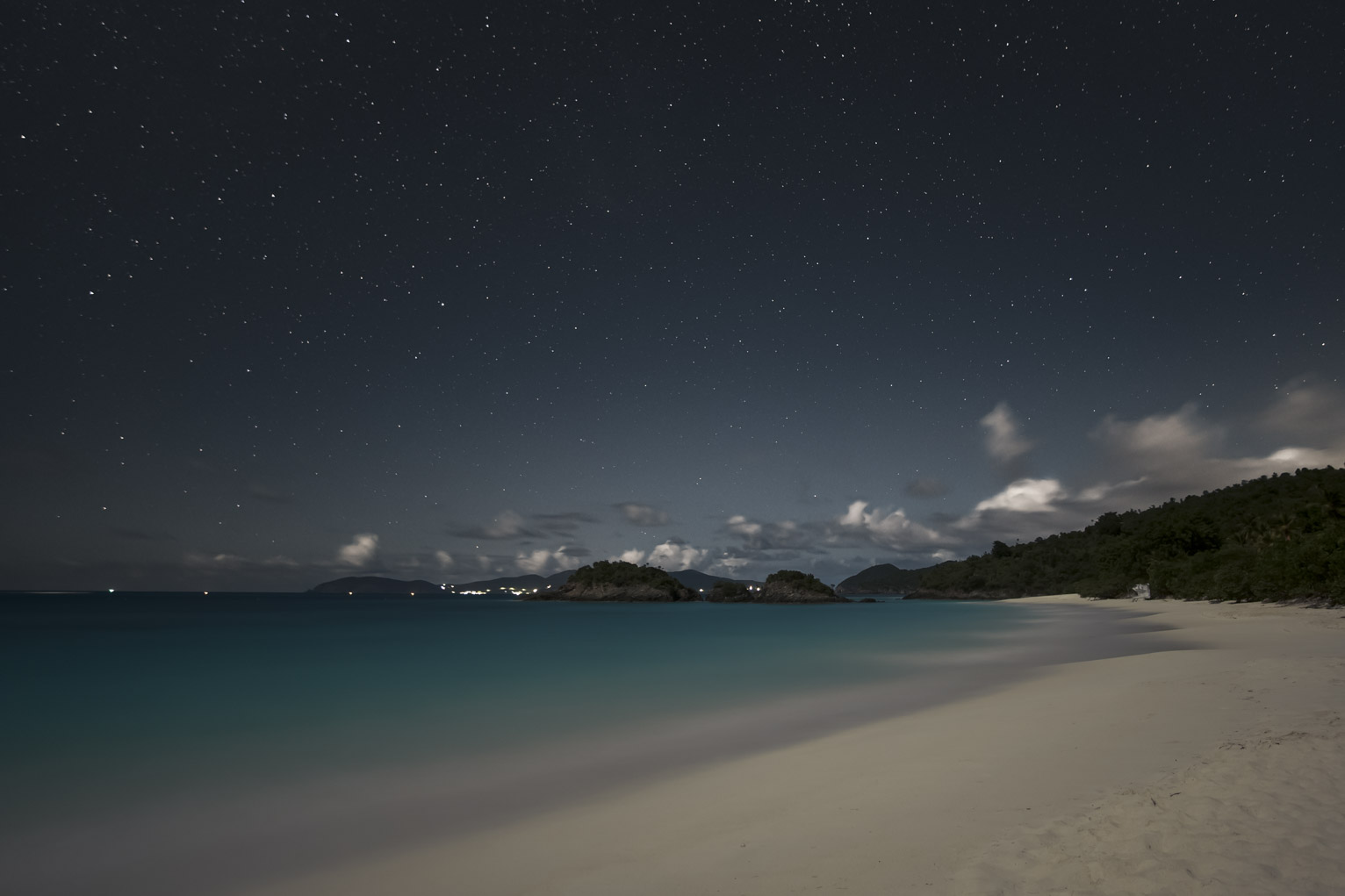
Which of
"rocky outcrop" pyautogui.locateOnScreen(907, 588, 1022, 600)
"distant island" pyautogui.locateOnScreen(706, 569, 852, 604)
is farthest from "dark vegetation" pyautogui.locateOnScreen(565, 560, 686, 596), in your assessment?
"rocky outcrop" pyautogui.locateOnScreen(907, 588, 1022, 600)

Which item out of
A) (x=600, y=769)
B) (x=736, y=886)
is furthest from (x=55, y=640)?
(x=736, y=886)

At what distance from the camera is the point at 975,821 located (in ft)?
17.5

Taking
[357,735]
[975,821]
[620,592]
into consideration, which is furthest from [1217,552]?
[620,592]

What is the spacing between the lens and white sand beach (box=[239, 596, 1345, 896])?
4254mm

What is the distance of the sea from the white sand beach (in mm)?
1308

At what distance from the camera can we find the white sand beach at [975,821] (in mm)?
4254

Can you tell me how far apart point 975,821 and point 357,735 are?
11.2 metres

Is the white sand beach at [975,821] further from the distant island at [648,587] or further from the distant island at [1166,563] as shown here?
the distant island at [648,587]

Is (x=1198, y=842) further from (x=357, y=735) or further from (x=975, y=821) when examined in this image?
(x=357, y=735)

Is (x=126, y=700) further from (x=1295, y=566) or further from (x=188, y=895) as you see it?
(x=1295, y=566)

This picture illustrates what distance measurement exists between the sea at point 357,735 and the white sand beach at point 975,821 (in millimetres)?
1308

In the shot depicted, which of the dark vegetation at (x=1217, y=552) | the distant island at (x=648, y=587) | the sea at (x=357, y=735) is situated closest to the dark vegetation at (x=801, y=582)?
the distant island at (x=648, y=587)

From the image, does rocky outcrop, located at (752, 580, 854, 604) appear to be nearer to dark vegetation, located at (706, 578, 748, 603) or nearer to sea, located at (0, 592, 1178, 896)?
dark vegetation, located at (706, 578, 748, 603)

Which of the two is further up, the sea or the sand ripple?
the sand ripple
